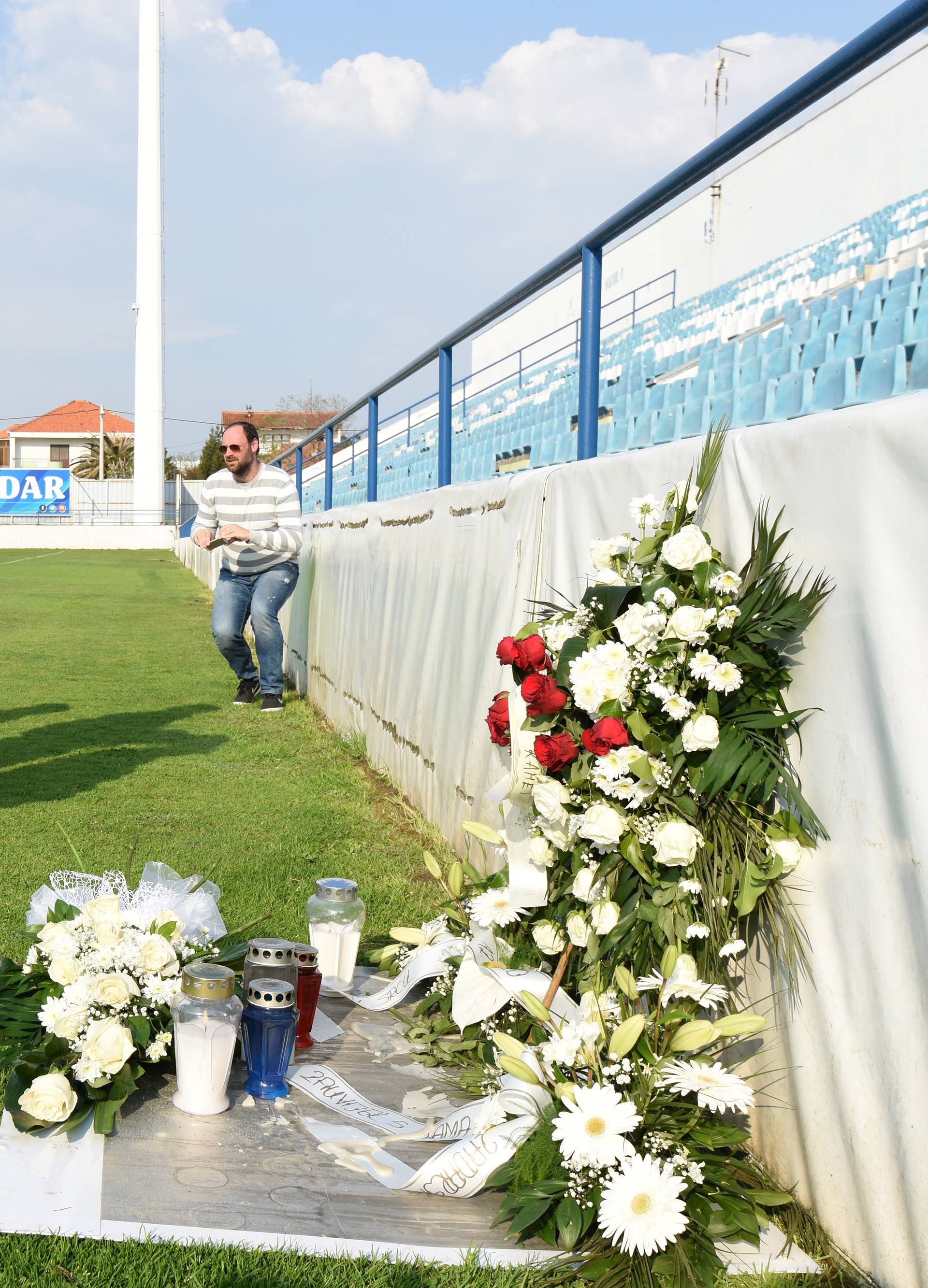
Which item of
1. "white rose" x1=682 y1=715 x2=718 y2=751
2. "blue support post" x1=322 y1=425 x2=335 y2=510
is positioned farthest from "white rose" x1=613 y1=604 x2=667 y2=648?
"blue support post" x1=322 y1=425 x2=335 y2=510

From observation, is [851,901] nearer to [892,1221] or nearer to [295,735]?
[892,1221]

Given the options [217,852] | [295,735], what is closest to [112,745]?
[295,735]

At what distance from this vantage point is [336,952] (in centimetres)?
339

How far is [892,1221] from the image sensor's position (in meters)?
1.88

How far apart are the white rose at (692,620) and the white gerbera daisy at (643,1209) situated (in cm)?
94

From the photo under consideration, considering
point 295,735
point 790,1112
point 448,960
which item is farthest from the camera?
point 295,735

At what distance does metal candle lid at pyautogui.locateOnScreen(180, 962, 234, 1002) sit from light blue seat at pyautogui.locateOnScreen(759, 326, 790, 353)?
5.40 metres

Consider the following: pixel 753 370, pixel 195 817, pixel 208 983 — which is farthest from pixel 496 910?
pixel 753 370

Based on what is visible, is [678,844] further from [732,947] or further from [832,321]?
[832,321]

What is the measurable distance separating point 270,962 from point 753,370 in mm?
5070

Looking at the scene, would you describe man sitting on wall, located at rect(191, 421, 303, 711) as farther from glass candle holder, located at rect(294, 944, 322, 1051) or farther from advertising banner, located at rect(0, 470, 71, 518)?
advertising banner, located at rect(0, 470, 71, 518)

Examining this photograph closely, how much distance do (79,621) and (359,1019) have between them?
1284 centimetres

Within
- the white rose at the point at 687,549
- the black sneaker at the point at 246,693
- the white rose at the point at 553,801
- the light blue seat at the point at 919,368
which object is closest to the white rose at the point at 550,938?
the white rose at the point at 553,801

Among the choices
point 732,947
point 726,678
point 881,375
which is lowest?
point 732,947
